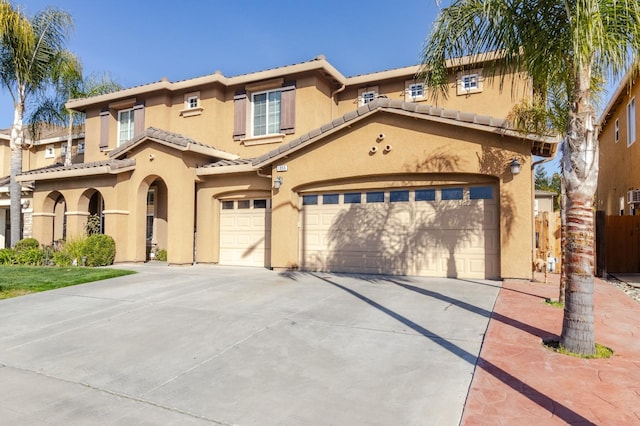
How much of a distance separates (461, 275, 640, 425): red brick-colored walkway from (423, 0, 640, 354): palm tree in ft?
1.58

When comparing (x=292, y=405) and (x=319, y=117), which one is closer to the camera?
(x=292, y=405)

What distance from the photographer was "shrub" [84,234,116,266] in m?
14.3

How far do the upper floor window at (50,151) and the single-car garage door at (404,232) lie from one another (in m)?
19.2

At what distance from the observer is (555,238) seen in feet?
38.6

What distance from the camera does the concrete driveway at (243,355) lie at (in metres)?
3.76

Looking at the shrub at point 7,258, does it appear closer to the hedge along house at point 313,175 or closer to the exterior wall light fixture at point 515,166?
the hedge along house at point 313,175

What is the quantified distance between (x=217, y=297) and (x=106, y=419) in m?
5.05

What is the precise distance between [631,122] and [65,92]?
24.9 m

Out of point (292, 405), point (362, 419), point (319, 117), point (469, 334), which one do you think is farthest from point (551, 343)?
point (319, 117)

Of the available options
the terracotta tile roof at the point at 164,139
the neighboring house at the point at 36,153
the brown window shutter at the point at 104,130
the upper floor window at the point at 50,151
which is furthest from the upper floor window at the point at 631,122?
the upper floor window at the point at 50,151

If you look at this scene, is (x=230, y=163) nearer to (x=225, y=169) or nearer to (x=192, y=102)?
(x=225, y=169)

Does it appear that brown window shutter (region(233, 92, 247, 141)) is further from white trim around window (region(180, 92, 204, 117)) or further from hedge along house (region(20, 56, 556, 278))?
white trim around window (region(180, 92, 204, 117))

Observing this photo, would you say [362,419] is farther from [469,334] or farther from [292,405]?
[469,334]

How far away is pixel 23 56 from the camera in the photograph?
16.5 m
